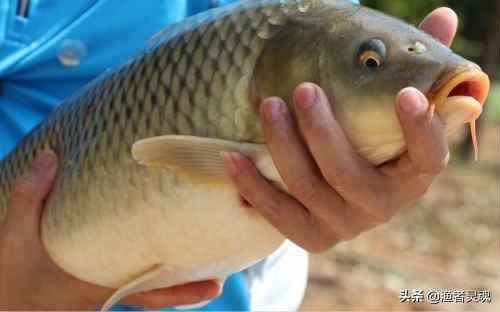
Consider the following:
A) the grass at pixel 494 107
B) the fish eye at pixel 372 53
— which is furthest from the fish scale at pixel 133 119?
the grass at pixel 494 107

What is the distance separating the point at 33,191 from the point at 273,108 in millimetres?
416

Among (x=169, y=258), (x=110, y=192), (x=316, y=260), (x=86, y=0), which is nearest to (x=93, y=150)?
(x=110, y=192)

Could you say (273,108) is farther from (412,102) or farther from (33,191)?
(33,191)

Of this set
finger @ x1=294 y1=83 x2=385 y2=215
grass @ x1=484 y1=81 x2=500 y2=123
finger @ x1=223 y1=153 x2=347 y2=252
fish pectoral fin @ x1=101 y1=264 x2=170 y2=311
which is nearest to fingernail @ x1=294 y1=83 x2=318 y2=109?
finger @ x1=294 y1=83 x2=385 y2=215

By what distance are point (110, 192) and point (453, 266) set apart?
2.18 metres

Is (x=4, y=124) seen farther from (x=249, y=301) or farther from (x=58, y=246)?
(x=249, y=301)

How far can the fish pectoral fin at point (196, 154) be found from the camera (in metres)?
0.87

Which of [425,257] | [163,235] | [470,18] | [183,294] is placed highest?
[163,235]

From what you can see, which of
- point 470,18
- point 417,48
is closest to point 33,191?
point 417,48

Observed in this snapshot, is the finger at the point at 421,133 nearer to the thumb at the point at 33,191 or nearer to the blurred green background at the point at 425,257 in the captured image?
the thumb at the point at 33,191

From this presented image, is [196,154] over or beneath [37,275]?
over

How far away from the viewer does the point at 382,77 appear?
789 mm

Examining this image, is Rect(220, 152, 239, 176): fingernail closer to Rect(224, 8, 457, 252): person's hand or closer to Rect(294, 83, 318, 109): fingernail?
Rect(224, 8, 457, 252): person's hand

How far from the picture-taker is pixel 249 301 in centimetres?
125
